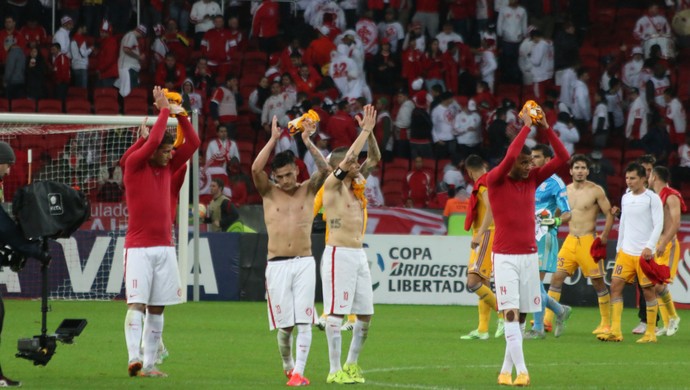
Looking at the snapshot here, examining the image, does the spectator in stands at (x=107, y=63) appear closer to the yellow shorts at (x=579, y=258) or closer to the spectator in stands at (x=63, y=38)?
the spectator in stands at (x=63, y=38)

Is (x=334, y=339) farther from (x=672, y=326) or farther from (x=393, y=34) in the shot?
(x=393, y=34)

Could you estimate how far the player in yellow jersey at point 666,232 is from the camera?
16.4 metres

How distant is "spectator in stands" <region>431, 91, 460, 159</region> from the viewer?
2761cm

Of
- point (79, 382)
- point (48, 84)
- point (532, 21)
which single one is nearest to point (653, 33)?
point (532, 21)

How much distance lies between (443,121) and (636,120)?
418cm

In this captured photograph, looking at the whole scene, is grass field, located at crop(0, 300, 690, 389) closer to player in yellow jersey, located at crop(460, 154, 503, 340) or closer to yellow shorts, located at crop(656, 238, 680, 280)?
player in yellow jersey, located at crop(460, 154, 503, 340)

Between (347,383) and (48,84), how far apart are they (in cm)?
1868

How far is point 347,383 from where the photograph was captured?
1136 centimetres

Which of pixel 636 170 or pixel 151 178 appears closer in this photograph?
pixel 151 178

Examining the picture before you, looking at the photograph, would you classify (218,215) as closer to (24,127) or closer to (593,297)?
(24,127)

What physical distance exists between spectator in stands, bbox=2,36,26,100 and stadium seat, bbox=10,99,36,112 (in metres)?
0.26

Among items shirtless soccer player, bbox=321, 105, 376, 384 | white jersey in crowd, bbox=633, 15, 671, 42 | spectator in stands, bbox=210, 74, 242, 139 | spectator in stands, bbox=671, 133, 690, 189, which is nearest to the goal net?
spectator in stands, bbox=210, 74, 242, 139

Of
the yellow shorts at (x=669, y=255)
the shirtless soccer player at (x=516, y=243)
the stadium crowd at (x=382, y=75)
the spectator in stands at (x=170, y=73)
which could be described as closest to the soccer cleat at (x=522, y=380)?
the shirtless soccer player at (x=516, y=243)

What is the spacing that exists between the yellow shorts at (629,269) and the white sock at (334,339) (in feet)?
19.6
